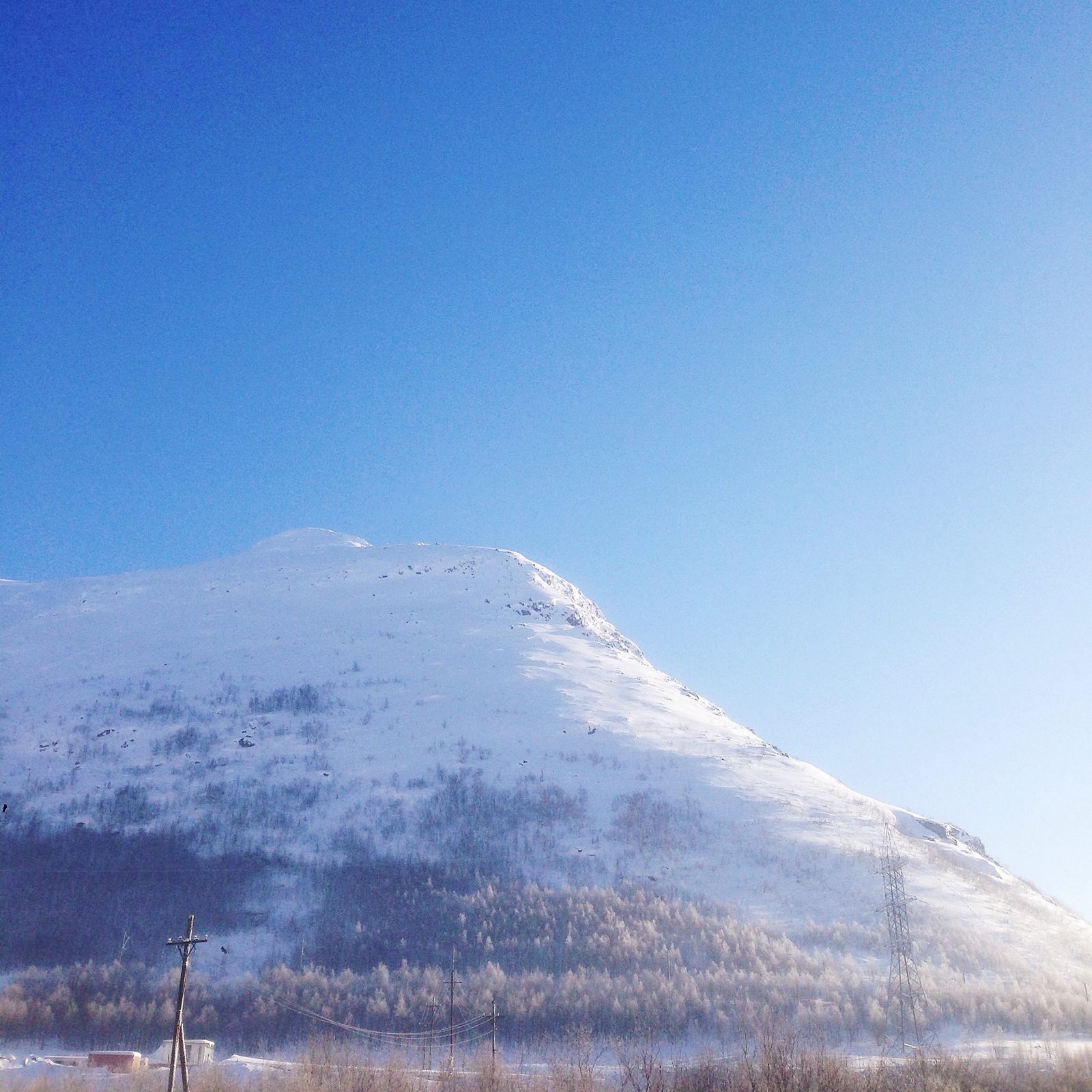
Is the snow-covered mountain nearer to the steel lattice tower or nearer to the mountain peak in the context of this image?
the steel lattice tower

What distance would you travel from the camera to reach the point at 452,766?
70125mm

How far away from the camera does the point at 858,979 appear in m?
44.6

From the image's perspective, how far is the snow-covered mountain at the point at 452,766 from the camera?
57875 mm

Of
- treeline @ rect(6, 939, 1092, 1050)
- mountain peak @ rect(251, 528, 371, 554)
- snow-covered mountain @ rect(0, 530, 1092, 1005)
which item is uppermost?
mountain peak @ rect(251, 528, 371, 554)

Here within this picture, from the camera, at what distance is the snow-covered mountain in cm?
5788

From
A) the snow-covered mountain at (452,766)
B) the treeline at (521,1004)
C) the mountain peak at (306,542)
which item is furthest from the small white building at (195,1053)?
the mountain peak at (306,542)

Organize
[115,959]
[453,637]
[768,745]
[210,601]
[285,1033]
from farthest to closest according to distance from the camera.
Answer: [210,601], [453,637], [768,745], [115,959], [285,1033]

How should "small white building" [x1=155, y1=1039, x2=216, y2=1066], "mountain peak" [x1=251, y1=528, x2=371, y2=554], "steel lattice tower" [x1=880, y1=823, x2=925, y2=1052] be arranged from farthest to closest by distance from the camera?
"mountain peak" [x1=251, y1=528, x2=371, y2=554] → "steel lattice tower" [x1=880, y1=823, x2=925, y2=1052] → "small white building" [x1=155, y1=1039, x2=216, y2=1066]

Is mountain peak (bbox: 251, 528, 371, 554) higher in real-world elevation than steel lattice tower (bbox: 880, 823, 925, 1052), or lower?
higher

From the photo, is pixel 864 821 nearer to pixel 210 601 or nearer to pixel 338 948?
pixel 338 948

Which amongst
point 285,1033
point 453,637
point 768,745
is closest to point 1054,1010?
point 285,1033

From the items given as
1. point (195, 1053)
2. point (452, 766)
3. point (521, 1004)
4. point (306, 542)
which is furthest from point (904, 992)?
point (306, 542)

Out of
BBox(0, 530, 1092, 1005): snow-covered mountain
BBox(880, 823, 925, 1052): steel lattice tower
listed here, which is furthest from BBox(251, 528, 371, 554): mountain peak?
BBox(880, 823, 925, 1052): steel lattice tower

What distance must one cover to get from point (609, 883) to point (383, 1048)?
742 inches
